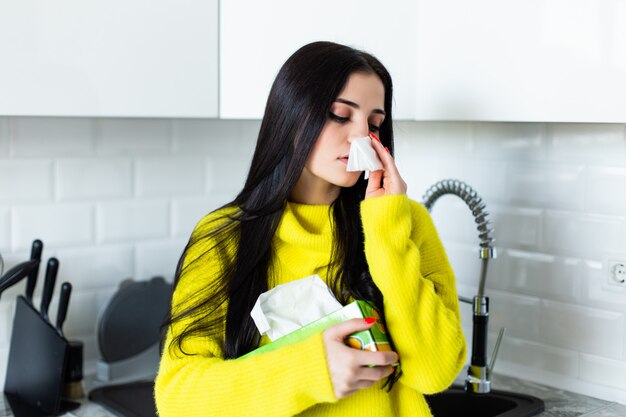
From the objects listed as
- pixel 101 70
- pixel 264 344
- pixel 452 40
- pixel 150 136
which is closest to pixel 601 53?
pixel 452 40

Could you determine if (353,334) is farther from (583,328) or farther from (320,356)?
(583,328)

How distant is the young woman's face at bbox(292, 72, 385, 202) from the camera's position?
4.26ft

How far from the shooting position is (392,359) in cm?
118

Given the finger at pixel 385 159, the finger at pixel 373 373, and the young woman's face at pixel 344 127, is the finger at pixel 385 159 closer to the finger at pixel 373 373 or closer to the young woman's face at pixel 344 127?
the young woman's face at pixel 344 127

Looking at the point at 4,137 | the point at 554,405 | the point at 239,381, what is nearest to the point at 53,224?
the point at 4,137

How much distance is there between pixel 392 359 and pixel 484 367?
0.52m

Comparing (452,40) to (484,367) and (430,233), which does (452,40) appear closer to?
(430,233)

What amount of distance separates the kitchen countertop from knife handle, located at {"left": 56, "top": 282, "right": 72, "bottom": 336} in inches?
6.5

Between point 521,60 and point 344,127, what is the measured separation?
306mm

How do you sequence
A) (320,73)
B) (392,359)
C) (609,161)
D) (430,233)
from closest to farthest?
(392,359)
(320,73)
(430,233)
(609,161)

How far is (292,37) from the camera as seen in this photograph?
63.8 inches

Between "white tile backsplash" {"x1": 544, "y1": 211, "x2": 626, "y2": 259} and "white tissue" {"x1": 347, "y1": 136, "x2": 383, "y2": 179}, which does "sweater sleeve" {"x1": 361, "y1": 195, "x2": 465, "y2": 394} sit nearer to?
"white tissue" {"x1": 347, "y1": 136, "x2": 383, "y2": 179}

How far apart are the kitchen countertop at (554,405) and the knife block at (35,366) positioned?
0.03 meters

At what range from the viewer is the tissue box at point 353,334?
1.18 m
